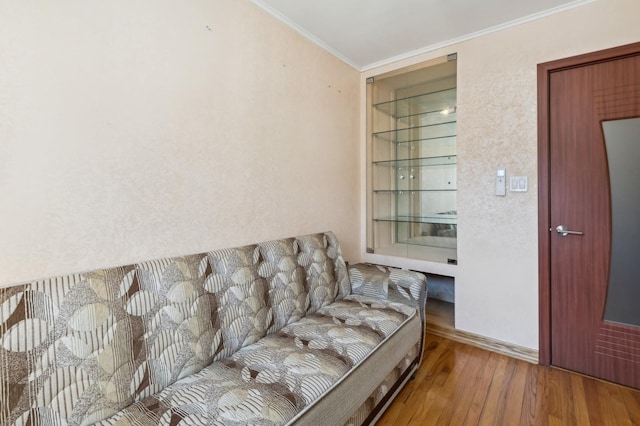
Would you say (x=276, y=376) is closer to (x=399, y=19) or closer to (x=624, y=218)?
(x=624, y=218)

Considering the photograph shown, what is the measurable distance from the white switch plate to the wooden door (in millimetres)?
99

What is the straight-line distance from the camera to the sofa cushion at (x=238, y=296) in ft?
5.10

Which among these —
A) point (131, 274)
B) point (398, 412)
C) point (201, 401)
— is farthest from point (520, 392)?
point (131, 274)

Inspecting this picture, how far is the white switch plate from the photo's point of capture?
2289 millimetres

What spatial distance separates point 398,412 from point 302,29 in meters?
2.71

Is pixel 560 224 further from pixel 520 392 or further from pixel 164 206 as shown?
pixel 164 206

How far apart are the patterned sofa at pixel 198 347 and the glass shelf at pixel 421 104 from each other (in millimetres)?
1884

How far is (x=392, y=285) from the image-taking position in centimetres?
221

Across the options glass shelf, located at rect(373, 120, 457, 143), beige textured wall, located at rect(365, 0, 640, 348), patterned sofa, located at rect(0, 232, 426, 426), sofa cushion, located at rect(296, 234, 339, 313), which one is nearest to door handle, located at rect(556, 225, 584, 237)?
beige textured wall, located at rect(365, 0, 640, 348)

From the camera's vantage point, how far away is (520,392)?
1936 millimetres

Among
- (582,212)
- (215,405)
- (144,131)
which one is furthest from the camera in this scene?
(582,212)

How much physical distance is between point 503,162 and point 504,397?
1.63 m

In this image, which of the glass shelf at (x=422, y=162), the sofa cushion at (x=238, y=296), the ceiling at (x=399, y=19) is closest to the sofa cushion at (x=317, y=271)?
the sofa cushion at (x=238, y=296)

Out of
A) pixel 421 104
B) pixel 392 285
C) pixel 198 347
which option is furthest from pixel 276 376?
pixel 421 104
